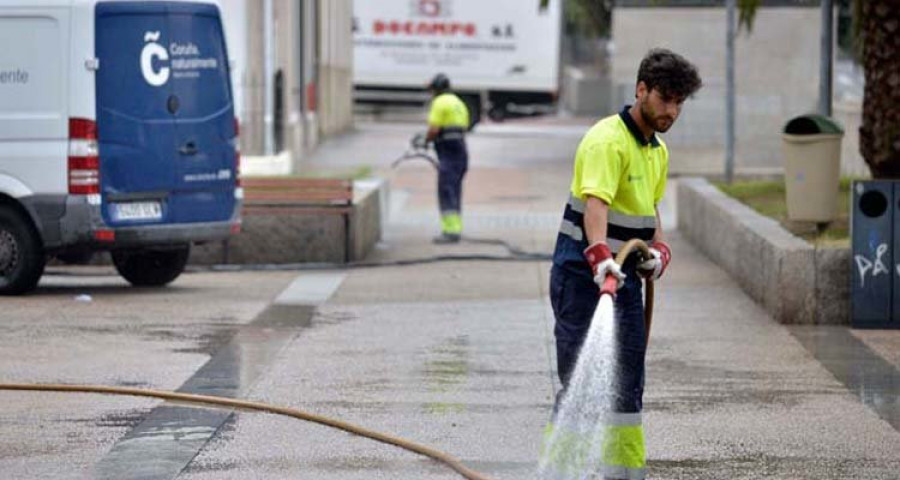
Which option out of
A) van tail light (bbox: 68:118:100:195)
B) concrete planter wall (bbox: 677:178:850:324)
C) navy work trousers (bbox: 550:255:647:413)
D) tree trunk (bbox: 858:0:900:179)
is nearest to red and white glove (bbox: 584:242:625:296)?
navy work trousers (bbox: 550:255:647:413)

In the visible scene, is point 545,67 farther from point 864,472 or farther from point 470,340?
point 864,472

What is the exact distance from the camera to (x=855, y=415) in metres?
9.66

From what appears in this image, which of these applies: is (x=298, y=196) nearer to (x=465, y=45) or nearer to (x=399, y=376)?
(x=399, y=376)

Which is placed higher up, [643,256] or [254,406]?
[643,256]

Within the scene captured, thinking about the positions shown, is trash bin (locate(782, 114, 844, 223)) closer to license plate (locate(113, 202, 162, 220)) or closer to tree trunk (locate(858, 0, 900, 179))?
tree trunk (locate(858, 0, 900, 179))

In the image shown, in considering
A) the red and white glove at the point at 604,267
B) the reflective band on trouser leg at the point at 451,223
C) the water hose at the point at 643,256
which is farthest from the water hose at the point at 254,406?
the reflective band on trouser leg at the point at 451,223

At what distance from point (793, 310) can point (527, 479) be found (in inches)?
199

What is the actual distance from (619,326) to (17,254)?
25.6ft

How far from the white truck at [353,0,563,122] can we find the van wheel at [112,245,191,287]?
30.8 metres

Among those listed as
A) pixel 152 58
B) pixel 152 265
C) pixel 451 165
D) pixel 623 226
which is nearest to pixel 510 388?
pixel 623 226

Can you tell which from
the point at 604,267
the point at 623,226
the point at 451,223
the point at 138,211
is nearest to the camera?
the point at 604,267

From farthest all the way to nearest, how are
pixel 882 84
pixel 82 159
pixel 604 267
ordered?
pixel 882 84 < pixel 82 159 < pixel 604 267

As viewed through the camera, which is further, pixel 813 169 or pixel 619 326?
pixel 813 169

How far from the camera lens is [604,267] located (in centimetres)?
704
